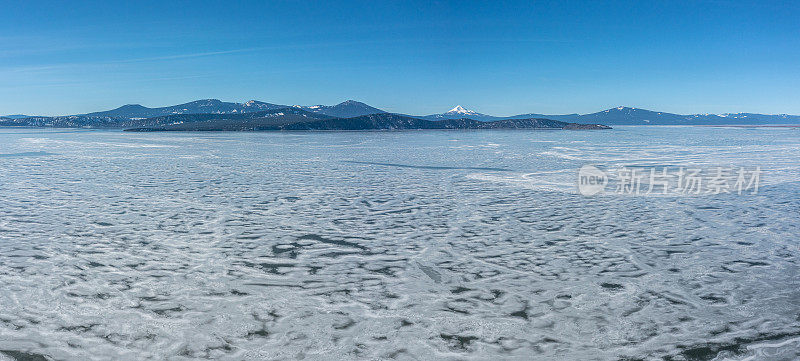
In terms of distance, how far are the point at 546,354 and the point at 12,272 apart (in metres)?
7.12

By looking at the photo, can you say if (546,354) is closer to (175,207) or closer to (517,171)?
(175,207)

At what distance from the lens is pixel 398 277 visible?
696cm

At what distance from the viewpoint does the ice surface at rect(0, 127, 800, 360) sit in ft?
16.4

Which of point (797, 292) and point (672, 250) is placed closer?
point (797, 292)

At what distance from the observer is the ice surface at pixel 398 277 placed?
4988 millimetres

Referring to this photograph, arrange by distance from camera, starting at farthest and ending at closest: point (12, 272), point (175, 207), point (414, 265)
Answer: point (175, 207) < point (414, 265) < point (12, 272)

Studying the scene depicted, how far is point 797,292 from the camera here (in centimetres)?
630

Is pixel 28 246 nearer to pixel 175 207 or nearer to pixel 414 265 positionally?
pixel 175 207

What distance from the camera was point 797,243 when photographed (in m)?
8.71

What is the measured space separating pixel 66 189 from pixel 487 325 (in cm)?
1436

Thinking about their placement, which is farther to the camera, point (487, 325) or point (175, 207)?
point (175, 207)

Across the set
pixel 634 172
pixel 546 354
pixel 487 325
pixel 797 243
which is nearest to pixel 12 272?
pixel 487 325

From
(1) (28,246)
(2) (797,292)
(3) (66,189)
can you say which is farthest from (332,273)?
(3) (66,189)

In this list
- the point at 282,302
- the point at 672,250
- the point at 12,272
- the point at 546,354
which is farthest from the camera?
the point at 672,250
